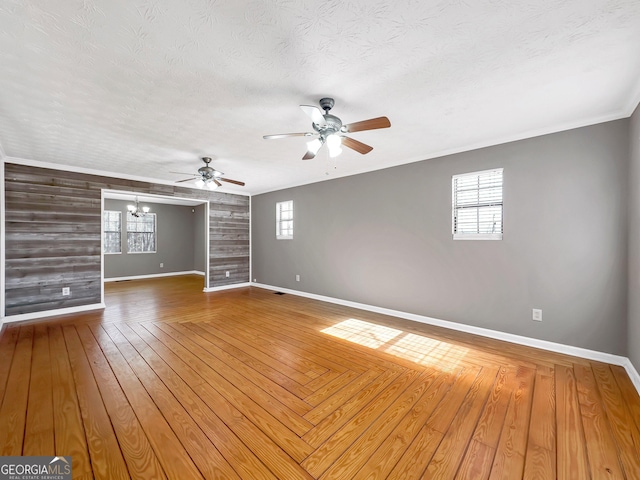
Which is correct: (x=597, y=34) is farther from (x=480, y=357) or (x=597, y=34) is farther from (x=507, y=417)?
(x=480, y=357)

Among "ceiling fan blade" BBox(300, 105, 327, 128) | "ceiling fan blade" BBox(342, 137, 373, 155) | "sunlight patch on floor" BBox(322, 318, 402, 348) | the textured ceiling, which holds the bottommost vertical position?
"sunlight patch on floor" BBox(322, 318, 402, 348)

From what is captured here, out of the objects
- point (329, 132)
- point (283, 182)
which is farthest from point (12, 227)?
point (329, 132)

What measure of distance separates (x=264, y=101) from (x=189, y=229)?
8553mm

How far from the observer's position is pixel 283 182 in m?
5.94

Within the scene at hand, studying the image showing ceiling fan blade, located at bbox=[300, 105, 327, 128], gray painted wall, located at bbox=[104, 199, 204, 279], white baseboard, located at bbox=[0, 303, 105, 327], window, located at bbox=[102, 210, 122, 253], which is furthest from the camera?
gray painted wall, located at bbox=[104, 199, 204, 279]

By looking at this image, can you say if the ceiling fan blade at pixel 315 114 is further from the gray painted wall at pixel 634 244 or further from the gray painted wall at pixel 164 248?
the gray painted wall at pixel 164 248

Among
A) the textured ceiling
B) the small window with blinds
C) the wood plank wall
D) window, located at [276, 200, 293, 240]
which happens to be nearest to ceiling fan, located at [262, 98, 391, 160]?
the textured ceiling

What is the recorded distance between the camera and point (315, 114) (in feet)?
7.22

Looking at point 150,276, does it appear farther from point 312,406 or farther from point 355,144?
point 355,144

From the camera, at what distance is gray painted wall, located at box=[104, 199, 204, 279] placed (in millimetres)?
8086

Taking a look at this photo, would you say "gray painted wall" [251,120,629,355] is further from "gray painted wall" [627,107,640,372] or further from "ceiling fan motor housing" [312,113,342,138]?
"ceiling fan motor housing" [312,113,342,138]

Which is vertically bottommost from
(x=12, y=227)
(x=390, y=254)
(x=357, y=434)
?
(x=357, y=434)

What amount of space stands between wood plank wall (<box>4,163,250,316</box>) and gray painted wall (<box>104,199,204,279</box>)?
3703 millimetres

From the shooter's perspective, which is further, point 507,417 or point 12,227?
point 12,227
